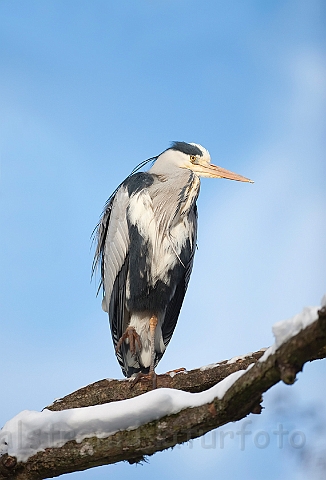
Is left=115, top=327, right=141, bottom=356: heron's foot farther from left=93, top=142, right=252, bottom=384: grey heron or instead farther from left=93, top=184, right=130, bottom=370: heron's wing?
left=93, top=184, right=130, bottom=370: heron's wing

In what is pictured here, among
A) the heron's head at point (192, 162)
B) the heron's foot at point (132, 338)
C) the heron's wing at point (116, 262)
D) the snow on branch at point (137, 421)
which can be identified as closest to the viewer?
the snow on branch at point (137, 421)

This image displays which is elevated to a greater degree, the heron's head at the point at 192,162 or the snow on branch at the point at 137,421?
the heron's head at the point at 192,162

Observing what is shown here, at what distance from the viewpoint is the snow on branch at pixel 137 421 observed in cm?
228

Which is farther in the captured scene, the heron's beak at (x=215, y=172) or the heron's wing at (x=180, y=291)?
the heron's beak at (x=215, y=172)

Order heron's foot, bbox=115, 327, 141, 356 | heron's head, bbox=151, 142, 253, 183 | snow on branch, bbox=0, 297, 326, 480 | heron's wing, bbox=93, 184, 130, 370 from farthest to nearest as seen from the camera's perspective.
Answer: heron's head, bbox=151, 142, 253, 183 < heron's wing, bbox=93, 184, 130, 370 < heron's foot, bbox=115, 327, 141, 356 < snow on branch, bbox=0, 297, 326, 480

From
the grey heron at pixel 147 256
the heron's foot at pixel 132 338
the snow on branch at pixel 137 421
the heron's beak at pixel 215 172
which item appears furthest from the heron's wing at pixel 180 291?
the snow on branch at pixel 137 421

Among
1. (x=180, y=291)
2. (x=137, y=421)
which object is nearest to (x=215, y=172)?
(x=180, y=291)

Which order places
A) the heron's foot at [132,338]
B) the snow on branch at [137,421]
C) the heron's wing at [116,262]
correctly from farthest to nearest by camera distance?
the heron's wing at [116,262]
the heron's foot at [132,338]
the snow on branch at [137,421]

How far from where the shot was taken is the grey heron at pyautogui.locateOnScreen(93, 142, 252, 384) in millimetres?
5176

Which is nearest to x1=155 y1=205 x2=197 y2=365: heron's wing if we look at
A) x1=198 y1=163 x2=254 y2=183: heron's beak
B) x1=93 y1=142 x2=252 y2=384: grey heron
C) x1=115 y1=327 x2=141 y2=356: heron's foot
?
x1=93 y1=142 x2=252 y2=384: grey heron

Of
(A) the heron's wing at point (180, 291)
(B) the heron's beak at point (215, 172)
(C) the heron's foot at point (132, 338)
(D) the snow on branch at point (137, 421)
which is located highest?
(B) the heron's beak at point (215, 172)

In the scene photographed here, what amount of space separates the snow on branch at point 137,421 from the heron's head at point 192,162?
3155 mm

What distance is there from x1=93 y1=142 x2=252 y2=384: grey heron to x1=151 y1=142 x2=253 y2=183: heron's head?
0.01 metres

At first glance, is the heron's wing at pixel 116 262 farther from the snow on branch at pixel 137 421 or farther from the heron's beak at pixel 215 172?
the snow on branch at pixel 137 421
